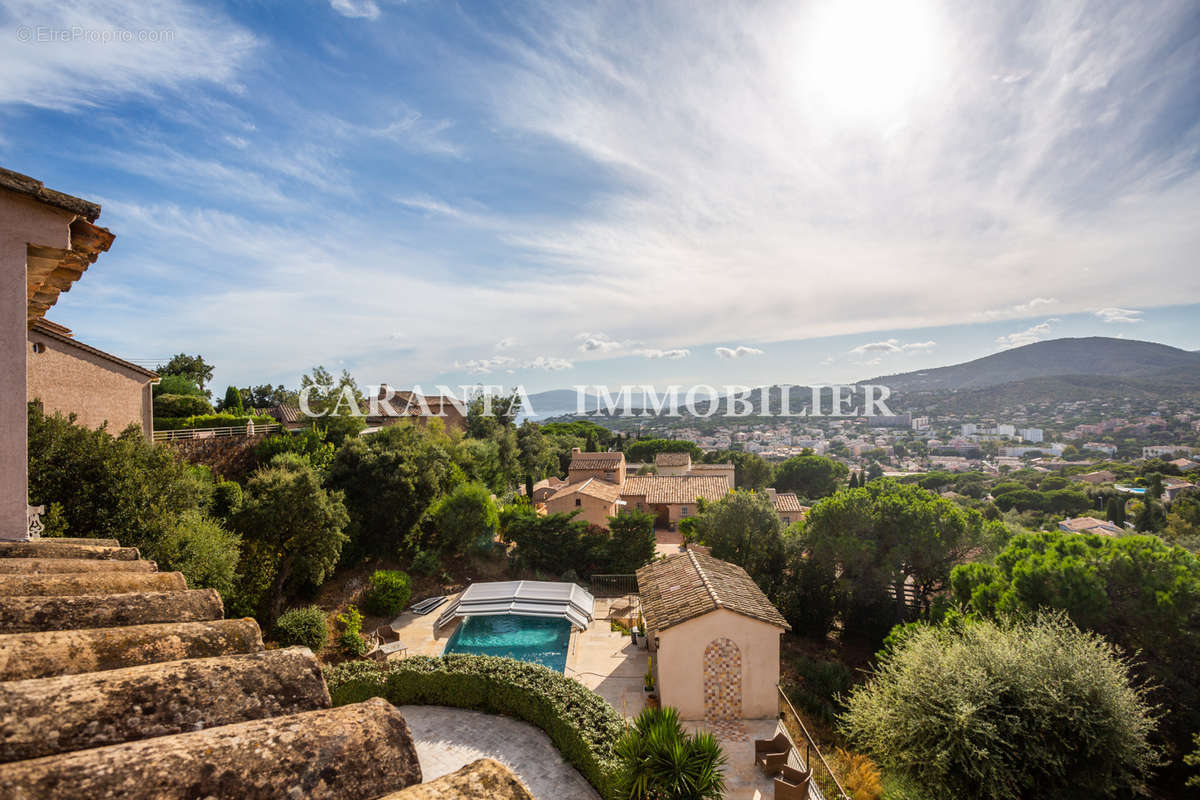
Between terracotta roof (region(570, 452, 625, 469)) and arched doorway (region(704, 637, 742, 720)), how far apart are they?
28.7 meters

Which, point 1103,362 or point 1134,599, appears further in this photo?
point 1103,362

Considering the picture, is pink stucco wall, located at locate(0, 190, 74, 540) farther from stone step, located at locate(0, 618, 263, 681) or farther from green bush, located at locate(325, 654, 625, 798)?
green bush, located at locate(325, 654, 625, 798)

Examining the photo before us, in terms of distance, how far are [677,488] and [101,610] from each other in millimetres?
40321

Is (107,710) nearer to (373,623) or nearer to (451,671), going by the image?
(451,671)

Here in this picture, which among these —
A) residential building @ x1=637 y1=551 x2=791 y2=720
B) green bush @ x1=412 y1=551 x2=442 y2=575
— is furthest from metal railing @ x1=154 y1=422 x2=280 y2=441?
residential building @ x1=637 y1=551 x2=791 y2=720

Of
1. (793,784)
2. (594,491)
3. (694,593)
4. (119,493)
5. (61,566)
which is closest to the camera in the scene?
(61,566)

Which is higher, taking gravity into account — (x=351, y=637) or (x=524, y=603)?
(x=524, y=603)

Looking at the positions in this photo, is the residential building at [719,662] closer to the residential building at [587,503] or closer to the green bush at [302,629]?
the green bush at [302,629]

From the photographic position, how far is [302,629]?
15883 millimetres

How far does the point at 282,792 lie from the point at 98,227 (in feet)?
16.5

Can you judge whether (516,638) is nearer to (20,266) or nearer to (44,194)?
(20,266)

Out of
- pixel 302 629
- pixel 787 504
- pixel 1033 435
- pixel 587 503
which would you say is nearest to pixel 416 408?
pixel 587 503

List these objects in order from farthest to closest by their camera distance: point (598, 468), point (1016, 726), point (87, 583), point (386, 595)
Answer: point (598, 468) < point (386, 595) < point (1016, 726) < point (87, 583)

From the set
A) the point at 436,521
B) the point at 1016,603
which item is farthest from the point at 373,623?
the point at 1016,603
